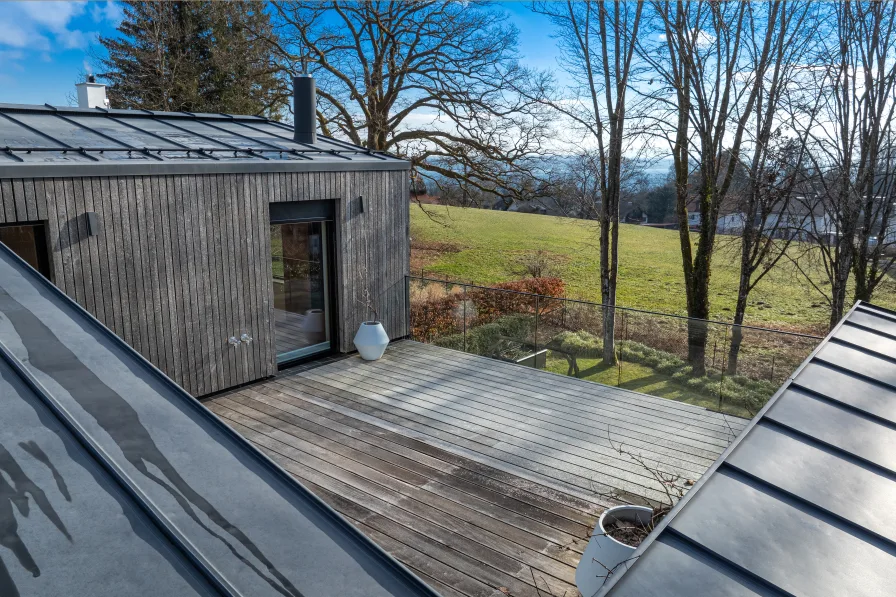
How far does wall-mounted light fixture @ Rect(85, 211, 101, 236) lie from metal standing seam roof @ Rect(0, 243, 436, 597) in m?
3.94

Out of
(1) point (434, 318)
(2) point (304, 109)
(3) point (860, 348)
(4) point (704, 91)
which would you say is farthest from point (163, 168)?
(4) point (704, 91)

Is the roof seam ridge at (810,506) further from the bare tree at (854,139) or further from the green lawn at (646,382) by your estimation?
the bare tree at (854,139)

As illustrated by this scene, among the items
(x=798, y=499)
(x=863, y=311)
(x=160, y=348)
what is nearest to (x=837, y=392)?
(x=798, y=499)

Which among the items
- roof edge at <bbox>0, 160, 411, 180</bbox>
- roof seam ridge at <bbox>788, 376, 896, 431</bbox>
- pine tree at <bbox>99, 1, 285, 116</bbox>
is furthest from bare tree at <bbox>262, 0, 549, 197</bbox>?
roof seam ridge at <bbox>788, 376, 896, 431</bbox>

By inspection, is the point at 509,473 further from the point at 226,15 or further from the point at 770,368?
the point at 226,15

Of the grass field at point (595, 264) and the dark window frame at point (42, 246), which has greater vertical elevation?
the dark window frame at point (42, 246)

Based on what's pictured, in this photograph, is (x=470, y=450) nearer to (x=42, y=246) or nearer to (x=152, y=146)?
(x=42, y=246)

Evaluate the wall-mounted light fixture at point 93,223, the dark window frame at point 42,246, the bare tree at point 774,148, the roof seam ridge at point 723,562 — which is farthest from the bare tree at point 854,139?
the dark window frame at point 42,246

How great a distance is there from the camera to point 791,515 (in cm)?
191

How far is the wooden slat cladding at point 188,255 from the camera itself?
5.24 m

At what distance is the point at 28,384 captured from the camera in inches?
68.6

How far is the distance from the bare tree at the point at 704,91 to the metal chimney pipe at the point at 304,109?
718 cm

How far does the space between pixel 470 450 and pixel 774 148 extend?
9030 mm

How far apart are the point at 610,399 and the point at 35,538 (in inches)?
232
